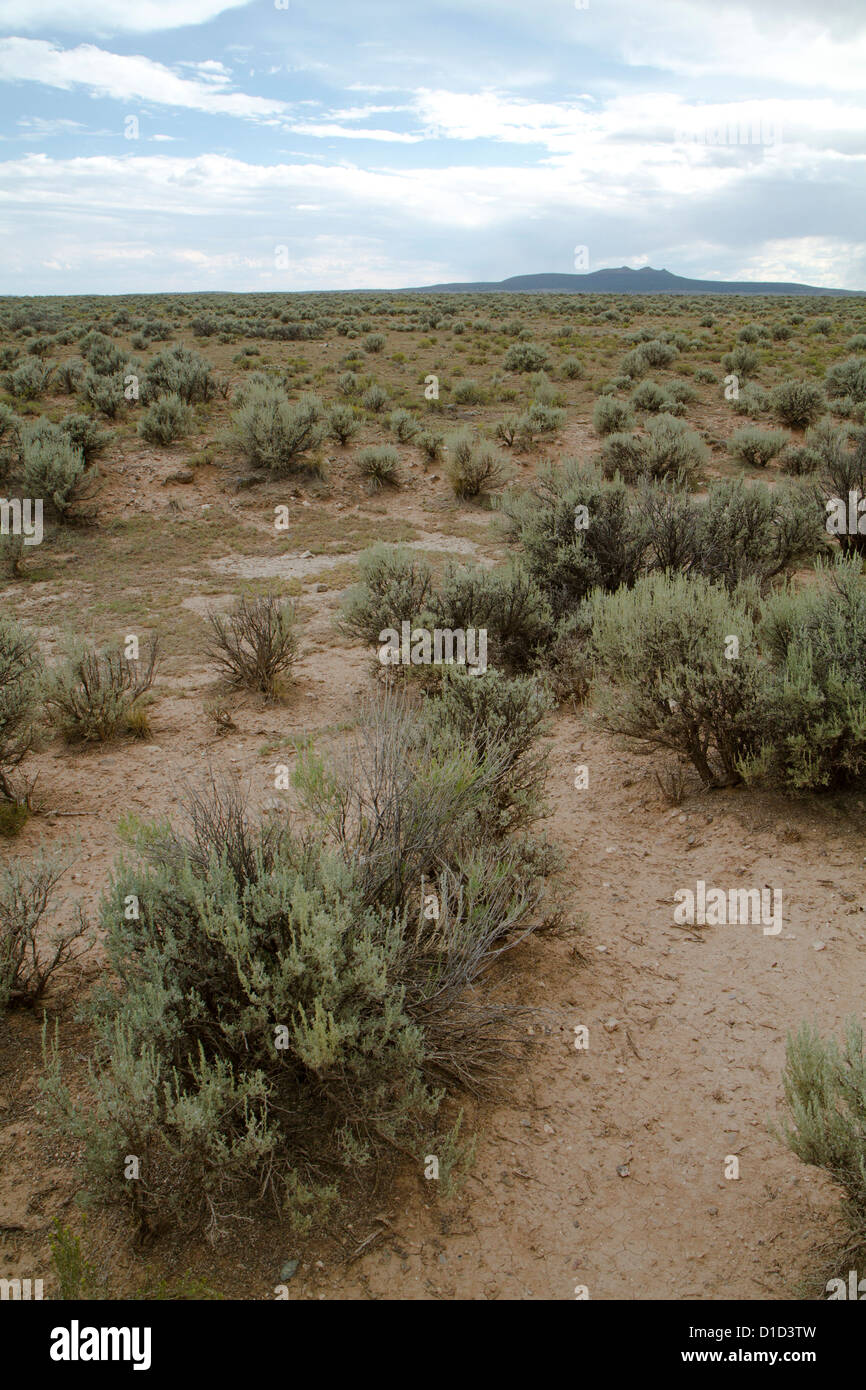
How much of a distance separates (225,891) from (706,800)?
337 cm

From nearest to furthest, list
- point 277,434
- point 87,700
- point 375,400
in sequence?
1. point 87,700
2. point 277,434
3. point 375,400

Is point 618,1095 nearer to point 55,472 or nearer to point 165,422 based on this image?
point 55,472

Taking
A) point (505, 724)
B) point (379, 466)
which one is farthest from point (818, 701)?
point (379, 466)

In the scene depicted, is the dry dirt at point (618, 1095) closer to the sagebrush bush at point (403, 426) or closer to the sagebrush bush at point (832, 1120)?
the sagebrush bush at point (832, 1120)

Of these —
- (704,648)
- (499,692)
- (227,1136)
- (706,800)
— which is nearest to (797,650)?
(704,648)

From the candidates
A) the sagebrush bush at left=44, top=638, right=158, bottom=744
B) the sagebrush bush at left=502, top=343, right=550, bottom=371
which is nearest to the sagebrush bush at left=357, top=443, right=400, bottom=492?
the sagebrush bush at left=44, top=638, right=158, bottom=744

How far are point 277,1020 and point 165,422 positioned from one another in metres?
14.3

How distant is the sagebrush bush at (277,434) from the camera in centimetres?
1413

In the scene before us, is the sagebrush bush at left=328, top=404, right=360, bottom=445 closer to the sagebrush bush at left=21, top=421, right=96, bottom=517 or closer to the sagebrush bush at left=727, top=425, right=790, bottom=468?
the sagebrush bush at left=21, top=421, right=96, bottom=517

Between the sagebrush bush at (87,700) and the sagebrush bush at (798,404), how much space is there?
15.5 metres

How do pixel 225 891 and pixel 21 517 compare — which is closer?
pixel 225 891

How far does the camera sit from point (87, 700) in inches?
253
